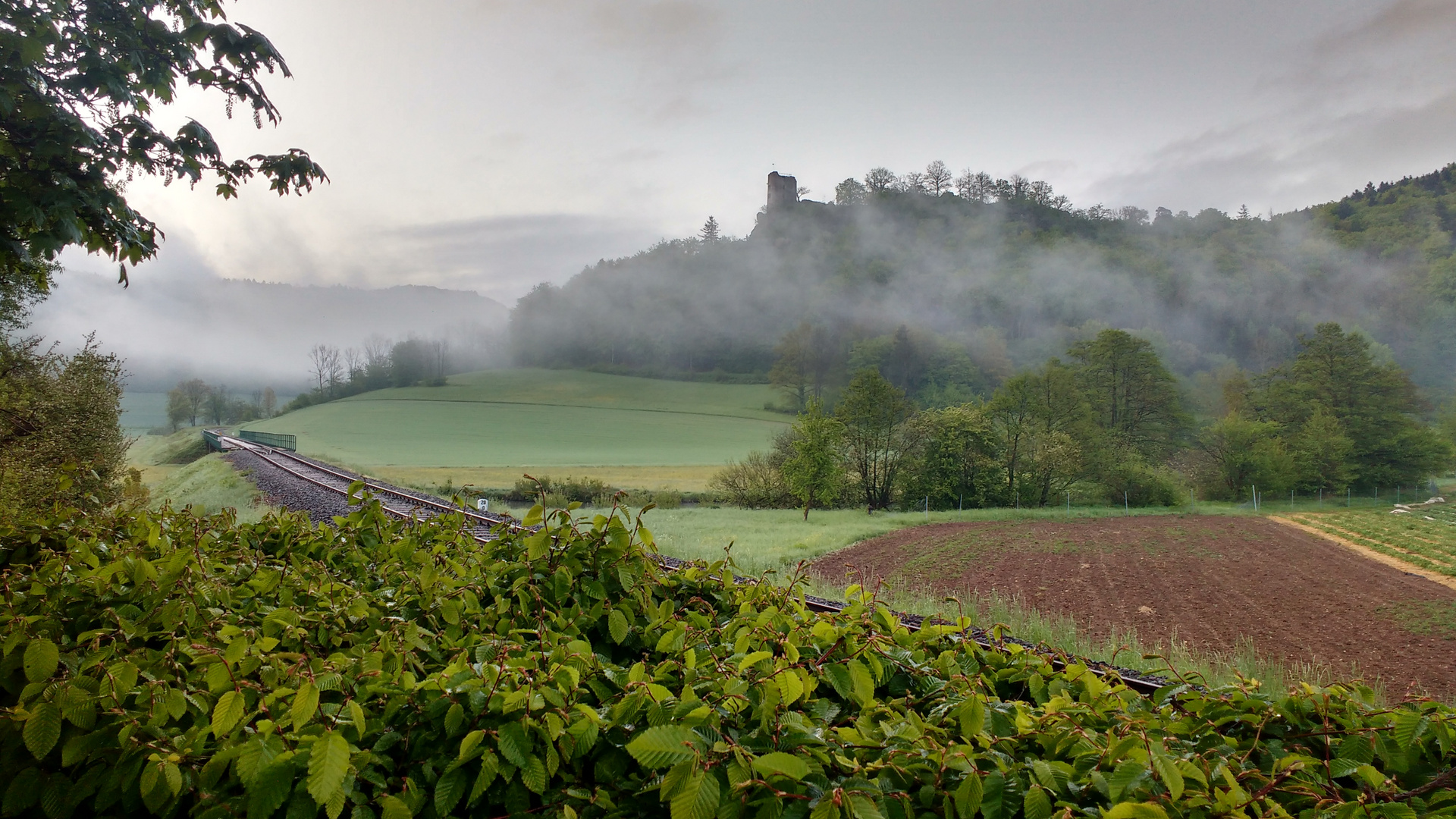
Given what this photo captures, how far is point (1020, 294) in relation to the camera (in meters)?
120

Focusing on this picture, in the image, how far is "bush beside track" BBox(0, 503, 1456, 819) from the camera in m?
1.39

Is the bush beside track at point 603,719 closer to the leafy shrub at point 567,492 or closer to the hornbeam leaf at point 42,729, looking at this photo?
the hornbeam leaf at point 42,729

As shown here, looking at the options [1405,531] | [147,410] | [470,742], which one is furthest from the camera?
[147,410]

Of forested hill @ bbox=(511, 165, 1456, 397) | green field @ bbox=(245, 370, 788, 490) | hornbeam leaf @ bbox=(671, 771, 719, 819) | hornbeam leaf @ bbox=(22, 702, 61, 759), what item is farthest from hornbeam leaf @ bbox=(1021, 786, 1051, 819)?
forested hill @ bbox=(511, 165, 1456, 397)

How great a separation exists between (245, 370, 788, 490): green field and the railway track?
16.1 ft

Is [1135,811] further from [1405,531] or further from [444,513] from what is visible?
[1405,531]

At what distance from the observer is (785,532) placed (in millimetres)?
22719

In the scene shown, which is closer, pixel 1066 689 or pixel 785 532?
pixel 1066 689

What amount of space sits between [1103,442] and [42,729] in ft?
148

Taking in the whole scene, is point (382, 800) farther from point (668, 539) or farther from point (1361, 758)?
point (668, 539)

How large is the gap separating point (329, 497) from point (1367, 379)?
57986 millimetres

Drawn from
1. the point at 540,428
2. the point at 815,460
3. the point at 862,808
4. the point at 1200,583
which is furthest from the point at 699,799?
the point at 540,428

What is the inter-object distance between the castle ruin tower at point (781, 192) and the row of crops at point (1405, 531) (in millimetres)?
144710

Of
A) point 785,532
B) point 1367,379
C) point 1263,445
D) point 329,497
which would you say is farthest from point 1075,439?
point 329,497
